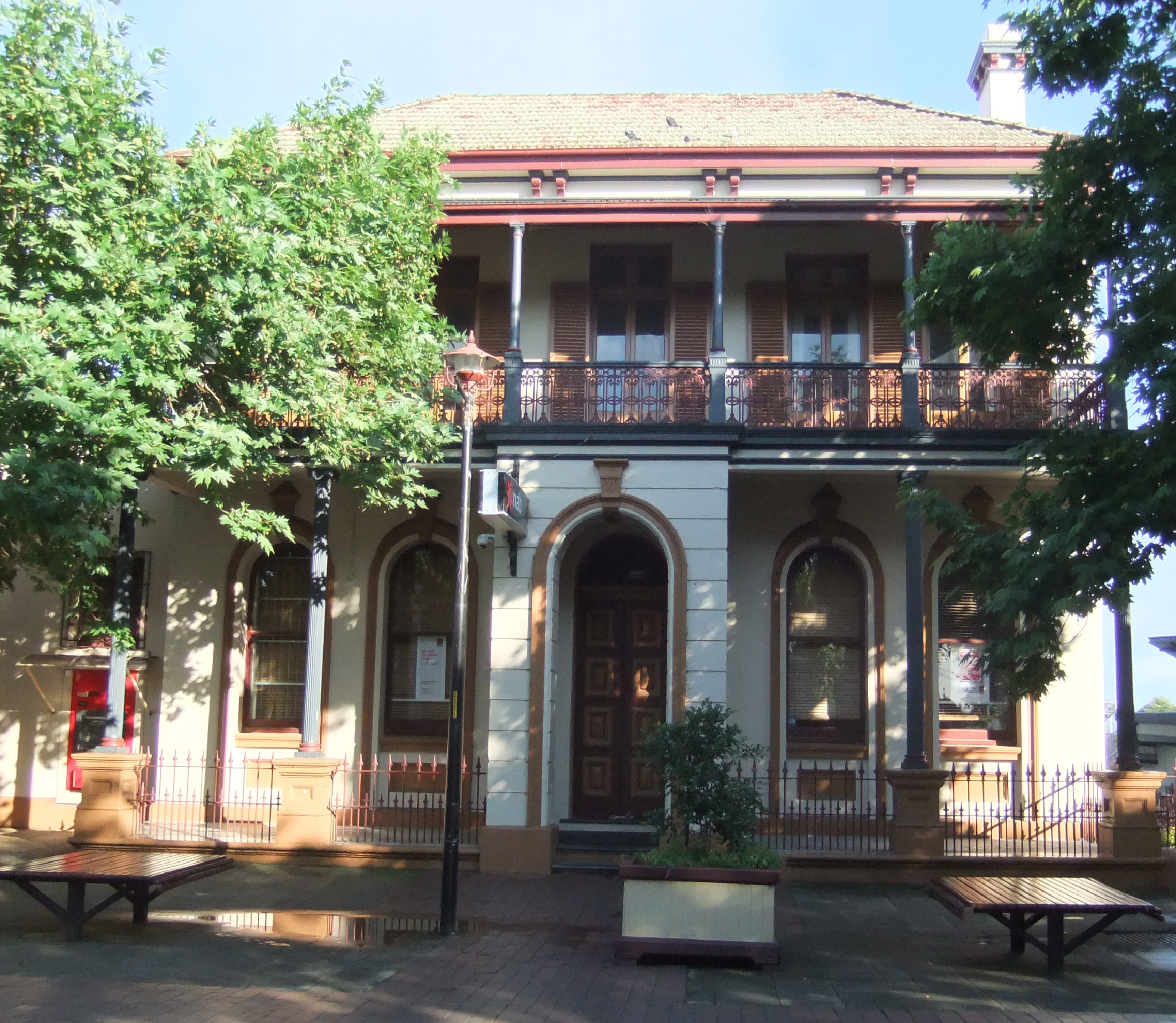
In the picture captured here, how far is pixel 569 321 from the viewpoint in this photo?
614 inches

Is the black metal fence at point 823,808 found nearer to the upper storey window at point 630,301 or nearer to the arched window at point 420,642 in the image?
the arched window at point 420,642

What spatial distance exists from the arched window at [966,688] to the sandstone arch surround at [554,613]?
12.2 feet

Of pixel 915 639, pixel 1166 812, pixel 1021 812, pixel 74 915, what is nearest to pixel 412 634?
pixel 915 639

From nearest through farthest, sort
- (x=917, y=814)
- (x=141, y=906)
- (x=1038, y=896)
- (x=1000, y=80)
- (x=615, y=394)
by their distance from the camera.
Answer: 1. (x=1038, y=896)
2. (x=141, y=906)
3. (x=917, y=814)
4. (x=615, y=394)
5. (x=1000, y=80)

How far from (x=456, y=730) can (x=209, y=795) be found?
6.15 m

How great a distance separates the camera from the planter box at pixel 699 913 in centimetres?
861

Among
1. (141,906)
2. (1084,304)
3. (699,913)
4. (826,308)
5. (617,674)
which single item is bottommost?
(141,906)

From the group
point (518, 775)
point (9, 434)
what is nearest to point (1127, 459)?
point (518, 775)

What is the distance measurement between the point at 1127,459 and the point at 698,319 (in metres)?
7.44

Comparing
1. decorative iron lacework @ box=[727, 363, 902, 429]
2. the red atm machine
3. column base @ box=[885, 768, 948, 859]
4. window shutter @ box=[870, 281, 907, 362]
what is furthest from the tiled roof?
the red atm machine

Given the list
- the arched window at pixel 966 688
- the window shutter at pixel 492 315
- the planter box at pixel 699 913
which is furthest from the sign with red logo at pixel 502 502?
the arched window at pixel 966 688

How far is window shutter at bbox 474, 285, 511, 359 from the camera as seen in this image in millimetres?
15664

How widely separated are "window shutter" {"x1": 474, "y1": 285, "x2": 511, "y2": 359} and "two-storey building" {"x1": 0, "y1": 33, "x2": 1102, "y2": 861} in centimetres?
4

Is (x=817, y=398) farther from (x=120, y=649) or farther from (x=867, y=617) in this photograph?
(x=120, y=649)
